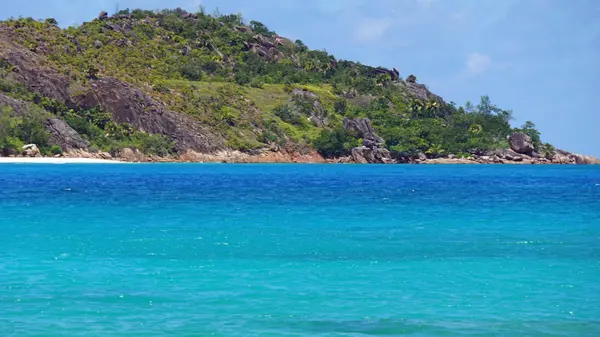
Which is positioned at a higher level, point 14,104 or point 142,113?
point 14,104

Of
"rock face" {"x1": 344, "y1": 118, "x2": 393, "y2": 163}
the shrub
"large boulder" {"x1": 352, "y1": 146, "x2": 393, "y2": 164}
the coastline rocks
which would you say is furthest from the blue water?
"rock face" {"x1": 344, "y1": 118, "x2": 393, "y2": 163}

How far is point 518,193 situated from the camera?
253 ft

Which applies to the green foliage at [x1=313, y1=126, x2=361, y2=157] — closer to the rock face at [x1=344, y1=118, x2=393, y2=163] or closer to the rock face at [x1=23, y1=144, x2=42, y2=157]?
the rock face at [x1=344, y1=118, x2=393, y2=163]

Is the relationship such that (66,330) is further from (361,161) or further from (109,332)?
(361,161)

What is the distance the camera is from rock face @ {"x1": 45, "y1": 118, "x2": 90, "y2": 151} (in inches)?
5896

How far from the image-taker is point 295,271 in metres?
27.2

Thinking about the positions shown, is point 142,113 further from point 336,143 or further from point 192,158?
point 336,143

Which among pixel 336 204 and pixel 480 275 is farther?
pixel 336 204

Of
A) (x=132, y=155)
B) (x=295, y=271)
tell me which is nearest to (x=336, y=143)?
(x=132, y=155)

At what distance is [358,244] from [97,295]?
14.9 m

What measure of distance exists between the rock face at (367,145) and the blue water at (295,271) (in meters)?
134

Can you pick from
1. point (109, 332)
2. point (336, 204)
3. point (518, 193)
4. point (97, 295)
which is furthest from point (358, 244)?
point (518, 193)

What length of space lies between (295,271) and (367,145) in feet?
537

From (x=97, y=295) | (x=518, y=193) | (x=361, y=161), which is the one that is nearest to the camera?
(x=97, y=295)
